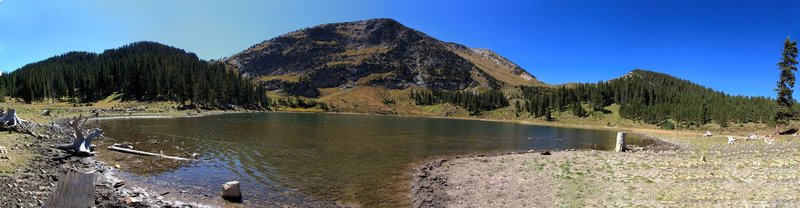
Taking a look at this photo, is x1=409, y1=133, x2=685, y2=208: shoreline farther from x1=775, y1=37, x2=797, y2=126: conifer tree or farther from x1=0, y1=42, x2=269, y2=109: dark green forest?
x1=0, y1=42, x2=269, y2=109: dark green forest

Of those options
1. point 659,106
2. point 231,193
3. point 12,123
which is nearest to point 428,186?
point 231,193

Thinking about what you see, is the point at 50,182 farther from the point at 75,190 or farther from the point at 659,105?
the point at 659,105

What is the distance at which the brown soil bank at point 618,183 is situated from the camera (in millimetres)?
17375

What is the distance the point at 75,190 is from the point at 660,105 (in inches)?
7300

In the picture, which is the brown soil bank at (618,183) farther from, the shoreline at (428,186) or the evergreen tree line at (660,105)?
the evergreen tree line at (660,105)

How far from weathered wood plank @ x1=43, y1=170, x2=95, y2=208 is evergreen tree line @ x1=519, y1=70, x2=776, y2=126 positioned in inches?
5995

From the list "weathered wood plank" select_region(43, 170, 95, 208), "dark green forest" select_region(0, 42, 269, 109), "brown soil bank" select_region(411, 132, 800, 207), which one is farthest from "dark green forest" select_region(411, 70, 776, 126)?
"weathered wood plank" select_region(43, 170, 95, 208)

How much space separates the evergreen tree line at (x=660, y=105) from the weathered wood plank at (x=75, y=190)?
152 metres

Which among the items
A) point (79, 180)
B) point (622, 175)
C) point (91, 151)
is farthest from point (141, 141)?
point (622, 175)

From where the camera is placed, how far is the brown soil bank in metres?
17.4

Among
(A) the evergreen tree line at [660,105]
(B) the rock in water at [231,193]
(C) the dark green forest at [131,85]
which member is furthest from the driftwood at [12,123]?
(A) the evergreen tree line at [660,105]

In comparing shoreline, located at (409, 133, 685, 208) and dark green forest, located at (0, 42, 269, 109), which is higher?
dark green forest, located at (0, 42, 269, 109)

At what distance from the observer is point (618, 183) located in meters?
22.5

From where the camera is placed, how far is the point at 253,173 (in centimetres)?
2786
